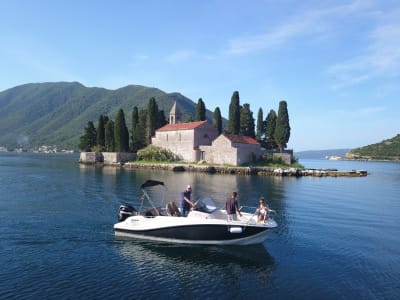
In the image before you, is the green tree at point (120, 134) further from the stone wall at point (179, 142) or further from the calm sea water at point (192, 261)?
the calm sea water at point (192, 261)

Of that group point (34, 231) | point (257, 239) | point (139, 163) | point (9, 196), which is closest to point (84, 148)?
point (139, 163)

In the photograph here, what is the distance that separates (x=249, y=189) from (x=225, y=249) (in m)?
22.2

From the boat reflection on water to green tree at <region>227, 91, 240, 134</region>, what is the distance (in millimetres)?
60643

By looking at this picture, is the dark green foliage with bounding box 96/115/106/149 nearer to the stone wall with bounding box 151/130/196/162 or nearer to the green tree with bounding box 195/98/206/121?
the stone wall with bounding box 151/130/196/162

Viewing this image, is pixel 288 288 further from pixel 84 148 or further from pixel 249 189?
pixel 84 148

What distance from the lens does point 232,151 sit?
6347 cm

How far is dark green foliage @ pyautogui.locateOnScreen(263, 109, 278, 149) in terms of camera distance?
7471 centimetres

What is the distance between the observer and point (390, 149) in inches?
7761

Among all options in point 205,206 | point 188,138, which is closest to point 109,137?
point 188,138

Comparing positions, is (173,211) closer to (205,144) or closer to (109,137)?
(205,144)

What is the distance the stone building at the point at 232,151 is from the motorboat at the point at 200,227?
4697 centimetres

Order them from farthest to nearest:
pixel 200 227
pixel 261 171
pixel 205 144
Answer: pixel 205 144
pixel 261 171
pixel 200 227

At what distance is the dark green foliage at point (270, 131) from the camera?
74.7 meters

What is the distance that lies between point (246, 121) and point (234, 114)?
4.79 metres
